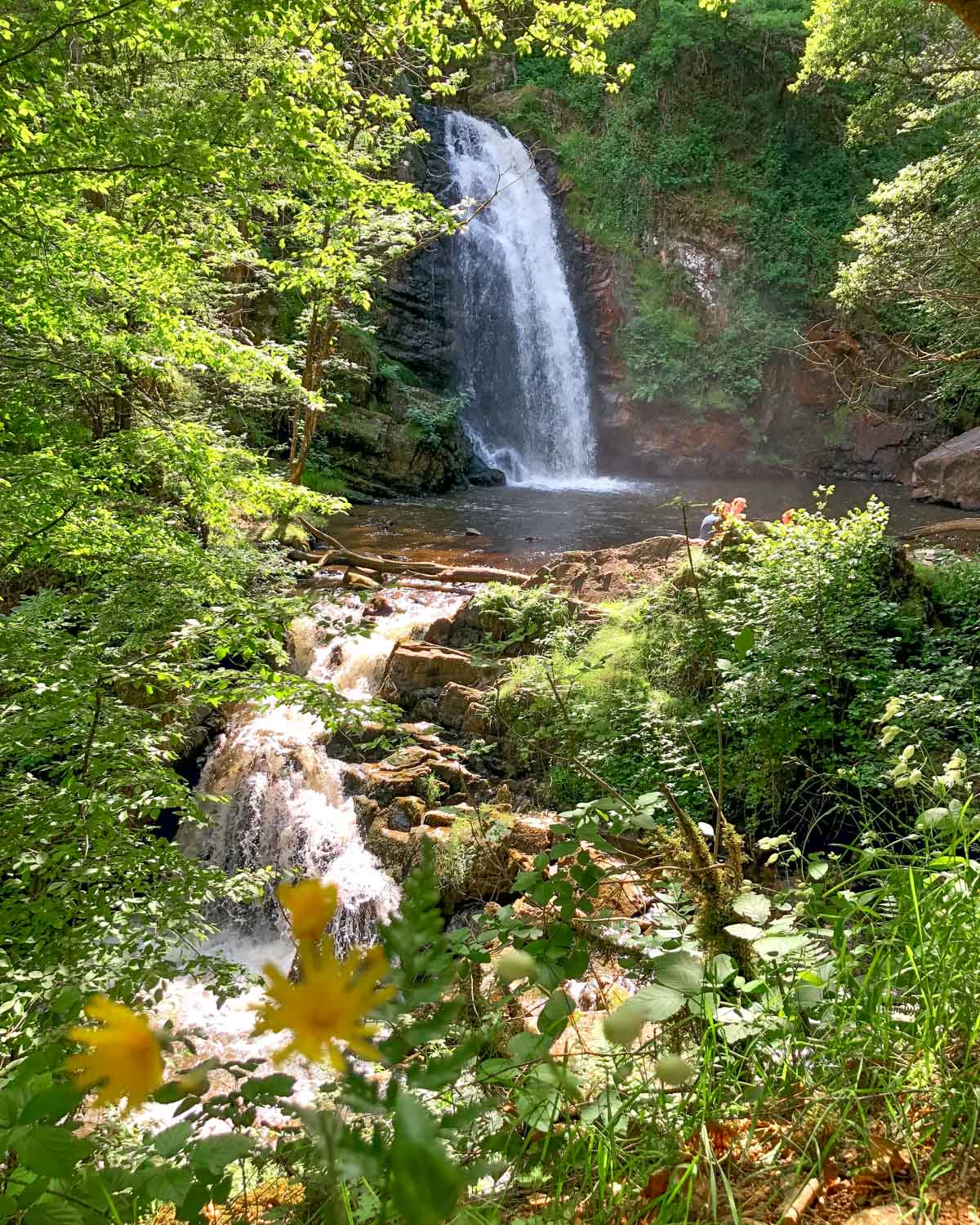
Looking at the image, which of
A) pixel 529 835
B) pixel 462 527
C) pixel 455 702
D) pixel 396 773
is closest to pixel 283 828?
pixel 396 773

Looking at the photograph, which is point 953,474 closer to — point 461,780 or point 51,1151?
point 461,780

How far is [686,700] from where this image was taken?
216 inches

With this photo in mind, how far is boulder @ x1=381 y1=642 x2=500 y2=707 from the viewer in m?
7.00

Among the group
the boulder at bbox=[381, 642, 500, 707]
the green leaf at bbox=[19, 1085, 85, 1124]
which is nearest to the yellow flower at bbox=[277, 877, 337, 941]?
the green leaf at bbox=[19, 1085, 85, 1124]

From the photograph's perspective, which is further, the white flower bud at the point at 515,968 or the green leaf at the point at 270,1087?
the white flower bud at the point at 515,968

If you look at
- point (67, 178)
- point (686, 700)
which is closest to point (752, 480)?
point (686, 700)

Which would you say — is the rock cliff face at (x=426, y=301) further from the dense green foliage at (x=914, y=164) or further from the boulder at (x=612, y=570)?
the boulder at (x=612, y=570)

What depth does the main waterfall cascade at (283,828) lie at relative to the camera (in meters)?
4.98

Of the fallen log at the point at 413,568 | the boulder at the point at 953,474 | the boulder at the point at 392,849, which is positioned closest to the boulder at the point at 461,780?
the boulder at the point at 392,849

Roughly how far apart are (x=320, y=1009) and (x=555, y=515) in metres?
14.3

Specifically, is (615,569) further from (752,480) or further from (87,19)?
(752,480)

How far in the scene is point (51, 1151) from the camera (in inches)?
31.7

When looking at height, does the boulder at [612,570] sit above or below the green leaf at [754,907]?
below

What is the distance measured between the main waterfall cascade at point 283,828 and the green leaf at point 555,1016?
3724 mm
